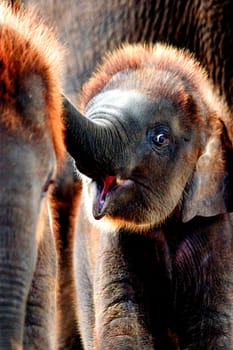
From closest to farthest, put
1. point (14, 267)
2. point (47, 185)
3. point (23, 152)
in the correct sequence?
point (14, 267), point (23, 152), point (47, 185)

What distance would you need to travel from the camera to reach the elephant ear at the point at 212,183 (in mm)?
4359

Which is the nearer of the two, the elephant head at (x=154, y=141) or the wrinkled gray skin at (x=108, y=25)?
the elephant head at (x=154, y=141)

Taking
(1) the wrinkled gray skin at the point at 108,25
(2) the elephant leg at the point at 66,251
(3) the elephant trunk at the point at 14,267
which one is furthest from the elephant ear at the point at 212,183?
(3) the elephant trunk at the point at 14,267

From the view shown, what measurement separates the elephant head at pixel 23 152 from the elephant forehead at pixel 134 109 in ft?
1.86

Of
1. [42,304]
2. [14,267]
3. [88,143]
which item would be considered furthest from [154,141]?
[14,267]

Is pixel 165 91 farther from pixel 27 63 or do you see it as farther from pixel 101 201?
pixel 27 63

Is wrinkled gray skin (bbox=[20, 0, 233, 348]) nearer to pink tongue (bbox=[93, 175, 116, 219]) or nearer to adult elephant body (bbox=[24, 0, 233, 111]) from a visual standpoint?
adult elephant body (bbox=[24, 0, 233, 111])

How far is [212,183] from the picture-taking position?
4.43m

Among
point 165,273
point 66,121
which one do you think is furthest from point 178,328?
point 66,121

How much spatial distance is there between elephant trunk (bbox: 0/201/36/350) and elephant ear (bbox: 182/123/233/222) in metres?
1.32

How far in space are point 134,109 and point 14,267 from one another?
1204 mm

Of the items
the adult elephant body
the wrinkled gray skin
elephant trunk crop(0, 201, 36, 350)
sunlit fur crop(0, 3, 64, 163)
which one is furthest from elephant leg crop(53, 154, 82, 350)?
elephant trunk crop(0, 201, 36, 350)

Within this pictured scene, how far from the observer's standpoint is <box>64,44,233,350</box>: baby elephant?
4262 millimetres

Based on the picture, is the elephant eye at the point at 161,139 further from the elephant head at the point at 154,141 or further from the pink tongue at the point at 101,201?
the pink tongue at the point at 101,201
